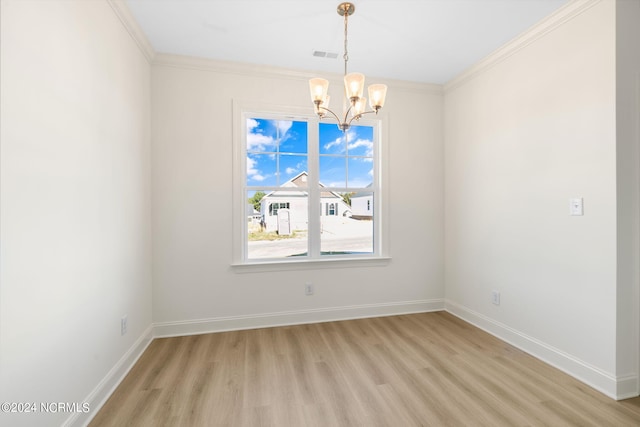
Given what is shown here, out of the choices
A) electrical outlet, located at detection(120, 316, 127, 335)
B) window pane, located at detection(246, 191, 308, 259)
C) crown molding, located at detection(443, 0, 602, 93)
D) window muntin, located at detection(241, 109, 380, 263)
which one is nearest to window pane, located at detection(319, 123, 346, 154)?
window muntin, located at detection(241, 109, 380, 263)

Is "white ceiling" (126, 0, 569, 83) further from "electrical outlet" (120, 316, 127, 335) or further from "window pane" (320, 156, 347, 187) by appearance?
"electrical outlet" (120, 316, 127, 335)

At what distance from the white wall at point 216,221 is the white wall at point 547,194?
2.58ft

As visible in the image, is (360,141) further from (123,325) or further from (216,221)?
(123,325)

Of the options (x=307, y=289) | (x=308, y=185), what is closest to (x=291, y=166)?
(x=308, y=185)

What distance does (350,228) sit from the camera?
3.45m

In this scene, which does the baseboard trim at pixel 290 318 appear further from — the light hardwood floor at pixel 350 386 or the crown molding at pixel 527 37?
the crown molding at pixel 527 37

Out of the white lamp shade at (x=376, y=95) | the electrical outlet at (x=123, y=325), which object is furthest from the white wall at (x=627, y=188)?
the electrical outlet at (x=123, y=325)

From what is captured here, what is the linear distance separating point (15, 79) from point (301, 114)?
7.58 feet

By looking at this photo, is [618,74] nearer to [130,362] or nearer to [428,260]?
[428,260]

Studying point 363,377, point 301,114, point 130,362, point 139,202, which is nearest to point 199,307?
point 130,362

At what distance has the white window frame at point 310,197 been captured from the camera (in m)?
3.02

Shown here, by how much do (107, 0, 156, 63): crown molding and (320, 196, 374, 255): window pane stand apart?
7.20ft

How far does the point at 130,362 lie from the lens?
2.30 m

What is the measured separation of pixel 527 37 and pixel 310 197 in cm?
243
